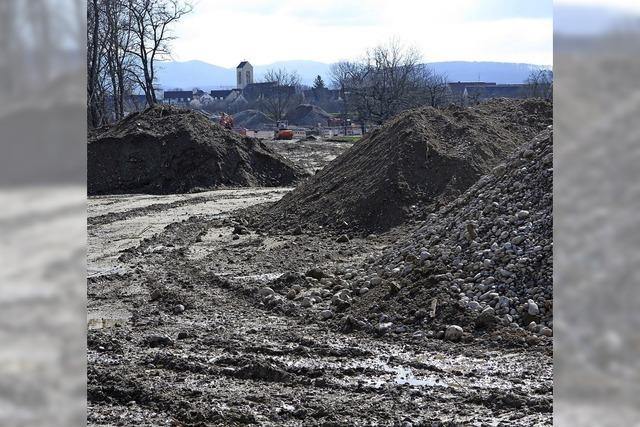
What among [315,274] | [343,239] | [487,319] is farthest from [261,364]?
[343,239]

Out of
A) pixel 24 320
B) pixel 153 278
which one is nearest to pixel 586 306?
pixel 24 320

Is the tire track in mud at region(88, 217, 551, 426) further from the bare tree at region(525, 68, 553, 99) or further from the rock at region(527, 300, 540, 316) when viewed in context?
the bare tree at region(525, 68, 553, 99)

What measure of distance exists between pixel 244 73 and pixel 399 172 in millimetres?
92148

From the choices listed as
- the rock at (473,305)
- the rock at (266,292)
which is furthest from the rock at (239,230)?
the rock at (473,305)

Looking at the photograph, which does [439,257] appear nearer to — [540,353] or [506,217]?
[506,217]

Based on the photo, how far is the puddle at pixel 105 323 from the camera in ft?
26.4

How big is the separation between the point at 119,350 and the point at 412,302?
105 inches

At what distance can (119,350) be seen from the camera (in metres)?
6.92

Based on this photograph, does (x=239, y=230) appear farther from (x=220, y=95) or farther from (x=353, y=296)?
(x=220, y=95)

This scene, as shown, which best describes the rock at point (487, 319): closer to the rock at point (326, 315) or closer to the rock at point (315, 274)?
the rock at point (326, 315)

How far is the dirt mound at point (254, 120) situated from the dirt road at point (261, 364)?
216 ft

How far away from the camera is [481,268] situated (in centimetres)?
785

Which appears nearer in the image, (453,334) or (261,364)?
(261,364)

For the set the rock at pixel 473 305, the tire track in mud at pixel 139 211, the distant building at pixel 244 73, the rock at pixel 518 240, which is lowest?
the rock at pixel 473 305
